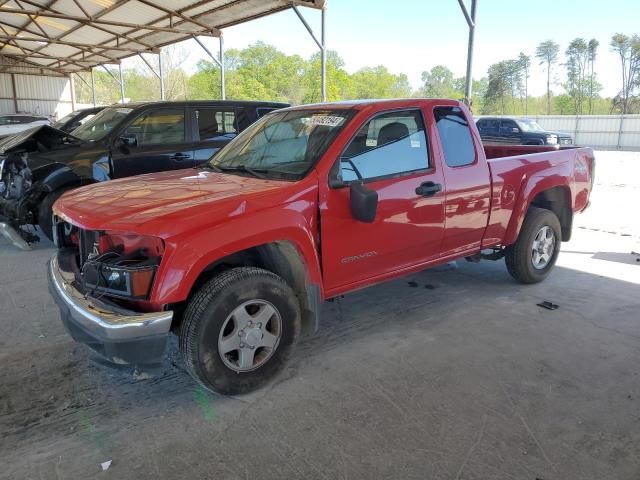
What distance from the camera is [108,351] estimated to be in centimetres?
269

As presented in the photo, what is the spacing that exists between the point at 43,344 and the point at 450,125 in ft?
12.1

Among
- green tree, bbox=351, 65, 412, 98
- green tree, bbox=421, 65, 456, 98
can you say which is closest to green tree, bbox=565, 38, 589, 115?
green tree, bbox=351, 65, 412, 98

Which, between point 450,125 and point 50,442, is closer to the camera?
point 50,442

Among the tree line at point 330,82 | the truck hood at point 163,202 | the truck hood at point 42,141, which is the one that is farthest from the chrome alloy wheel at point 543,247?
the tree line at point 330,82

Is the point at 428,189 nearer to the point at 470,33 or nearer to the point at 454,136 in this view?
the point at 454,136

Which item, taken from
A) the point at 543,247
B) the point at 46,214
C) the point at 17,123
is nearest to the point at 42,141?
the point at 46,214

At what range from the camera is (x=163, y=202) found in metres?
3.01

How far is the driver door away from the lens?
11.2 feet

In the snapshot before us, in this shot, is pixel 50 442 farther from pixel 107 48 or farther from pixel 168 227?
pixel 107 48

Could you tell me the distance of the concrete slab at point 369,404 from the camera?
2529 millimetres

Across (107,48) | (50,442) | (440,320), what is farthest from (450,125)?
(107,48)

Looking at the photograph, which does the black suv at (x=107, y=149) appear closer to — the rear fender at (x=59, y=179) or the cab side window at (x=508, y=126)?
the rear fender at (x=59, y=179)

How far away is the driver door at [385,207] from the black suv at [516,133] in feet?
57.3

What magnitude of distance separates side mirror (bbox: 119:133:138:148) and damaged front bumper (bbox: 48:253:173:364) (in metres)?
4.03
